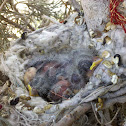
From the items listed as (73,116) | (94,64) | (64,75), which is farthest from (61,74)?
(73,116)

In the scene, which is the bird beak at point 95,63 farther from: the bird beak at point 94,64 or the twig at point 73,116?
the twig at point 73,116

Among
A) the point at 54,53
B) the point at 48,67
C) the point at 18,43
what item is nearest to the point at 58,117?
the point at 48,67

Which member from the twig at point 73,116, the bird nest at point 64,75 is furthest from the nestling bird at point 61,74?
the twig at point 73,116

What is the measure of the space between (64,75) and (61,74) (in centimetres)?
2

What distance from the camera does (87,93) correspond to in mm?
789

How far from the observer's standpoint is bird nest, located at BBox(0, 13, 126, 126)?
752 millimetres

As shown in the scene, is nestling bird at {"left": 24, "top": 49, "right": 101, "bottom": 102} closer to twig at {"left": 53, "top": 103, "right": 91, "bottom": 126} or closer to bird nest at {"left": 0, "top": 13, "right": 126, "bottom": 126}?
bird nest at {"left": 0, "top": 13, "right": 126, "bottom": 126}

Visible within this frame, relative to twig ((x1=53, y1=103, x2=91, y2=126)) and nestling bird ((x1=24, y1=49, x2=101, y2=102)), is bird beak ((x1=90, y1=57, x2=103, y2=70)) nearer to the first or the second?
nestling bird ((x1=24, y1=49, x2=101, y2=102))

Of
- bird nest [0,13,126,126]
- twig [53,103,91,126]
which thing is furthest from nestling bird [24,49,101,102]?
twig [53,103,91,126]

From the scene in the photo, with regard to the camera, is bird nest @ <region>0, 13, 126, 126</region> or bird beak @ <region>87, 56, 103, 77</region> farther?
bird beak @ <region>87, 56, 103, 77</region>

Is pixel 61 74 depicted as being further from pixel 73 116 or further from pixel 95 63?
pixel 73 116

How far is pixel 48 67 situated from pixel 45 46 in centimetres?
16

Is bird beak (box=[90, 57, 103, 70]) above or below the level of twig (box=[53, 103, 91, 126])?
above

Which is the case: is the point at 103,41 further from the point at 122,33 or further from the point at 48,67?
the point at 48,67
